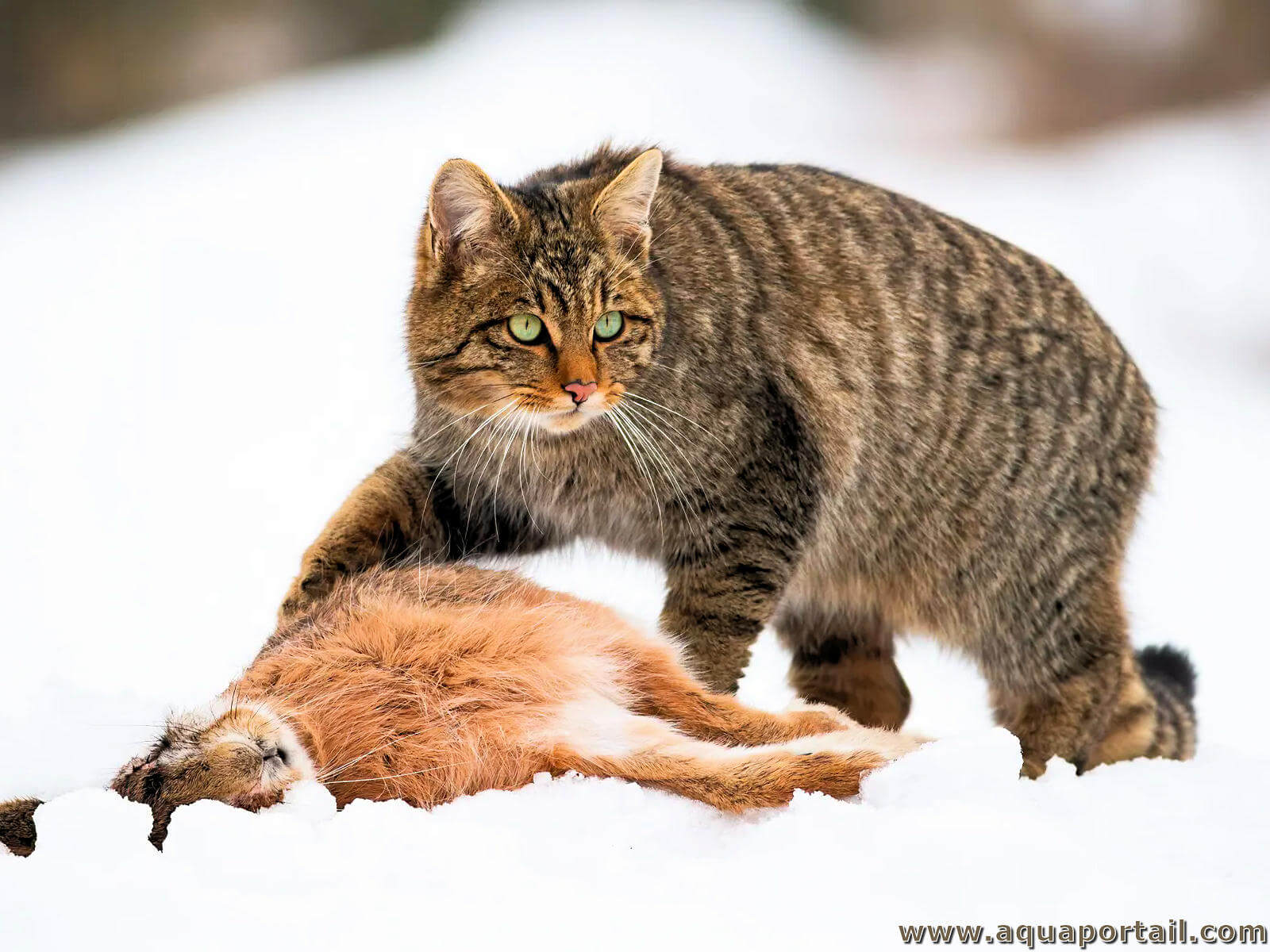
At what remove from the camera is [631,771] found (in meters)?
2.55

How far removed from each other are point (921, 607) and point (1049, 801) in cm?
106

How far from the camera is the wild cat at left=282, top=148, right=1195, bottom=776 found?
3229 millimetres

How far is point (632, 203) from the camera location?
3318 millimetres

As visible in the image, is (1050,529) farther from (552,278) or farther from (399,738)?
(399,738)

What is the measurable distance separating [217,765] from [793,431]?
169 centimetres

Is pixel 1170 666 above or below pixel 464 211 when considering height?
below

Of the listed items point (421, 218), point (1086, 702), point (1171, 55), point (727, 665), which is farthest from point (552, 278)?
point (1171, 55)

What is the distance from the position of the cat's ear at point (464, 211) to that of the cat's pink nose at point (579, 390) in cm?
41

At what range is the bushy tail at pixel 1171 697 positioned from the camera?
12.9ft

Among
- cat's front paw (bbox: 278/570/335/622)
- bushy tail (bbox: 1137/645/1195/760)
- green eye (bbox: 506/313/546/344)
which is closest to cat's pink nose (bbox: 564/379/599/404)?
green eye (bbox: 506/313/546/344)

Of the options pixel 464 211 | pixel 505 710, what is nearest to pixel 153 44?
pixel 464 211

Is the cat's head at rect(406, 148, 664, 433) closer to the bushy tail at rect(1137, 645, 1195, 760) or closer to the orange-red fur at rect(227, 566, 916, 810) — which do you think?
the orange-red fur at rect(227, 566, 916, 810)

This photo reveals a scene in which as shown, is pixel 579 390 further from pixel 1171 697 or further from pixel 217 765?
pixel 1171 697

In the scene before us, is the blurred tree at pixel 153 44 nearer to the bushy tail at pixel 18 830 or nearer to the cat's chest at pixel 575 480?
the cat's chest at pixel 575 480
